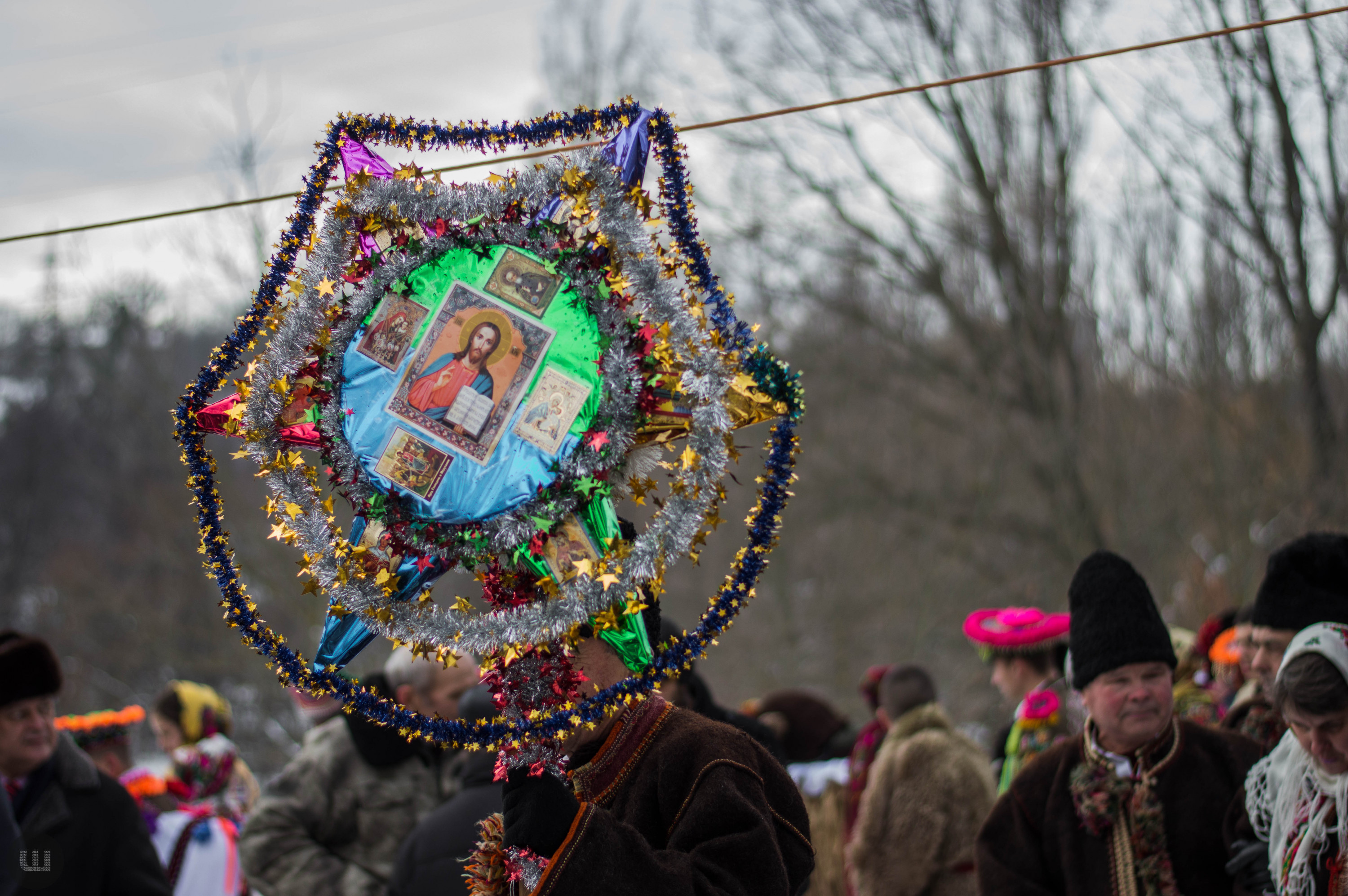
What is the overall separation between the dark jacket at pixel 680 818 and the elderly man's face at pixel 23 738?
2.87 metres

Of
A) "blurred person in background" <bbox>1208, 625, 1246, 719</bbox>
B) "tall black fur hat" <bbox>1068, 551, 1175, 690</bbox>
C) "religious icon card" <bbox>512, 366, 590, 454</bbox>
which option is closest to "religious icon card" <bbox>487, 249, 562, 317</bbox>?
"religious icon card" <bbox>512, 366, 590, 454</bbox>

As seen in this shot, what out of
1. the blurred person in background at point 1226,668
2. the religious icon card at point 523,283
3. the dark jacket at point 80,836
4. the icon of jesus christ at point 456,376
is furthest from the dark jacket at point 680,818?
the blurred person in background at point 1226,668

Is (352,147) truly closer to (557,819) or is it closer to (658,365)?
(658,365)

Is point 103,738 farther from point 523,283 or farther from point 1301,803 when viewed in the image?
point 1301,803

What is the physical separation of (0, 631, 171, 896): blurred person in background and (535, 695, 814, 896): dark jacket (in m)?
2.66

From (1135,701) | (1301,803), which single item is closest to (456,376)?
(1135,701)

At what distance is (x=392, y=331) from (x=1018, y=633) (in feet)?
12.0

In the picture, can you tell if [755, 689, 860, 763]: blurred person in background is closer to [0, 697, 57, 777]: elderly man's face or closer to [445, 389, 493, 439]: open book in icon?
[0, 697, 57, 777]: elderly man's face

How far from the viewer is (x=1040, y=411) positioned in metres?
11.7

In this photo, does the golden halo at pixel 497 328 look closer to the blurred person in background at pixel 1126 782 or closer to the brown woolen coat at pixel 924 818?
the blurred person in background at pixel 1126 782

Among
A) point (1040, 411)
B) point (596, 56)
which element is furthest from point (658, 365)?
point (596, 56)

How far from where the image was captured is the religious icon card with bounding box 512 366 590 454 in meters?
2.32

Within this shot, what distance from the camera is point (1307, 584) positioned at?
3602mm

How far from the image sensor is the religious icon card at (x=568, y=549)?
7.61 ft
